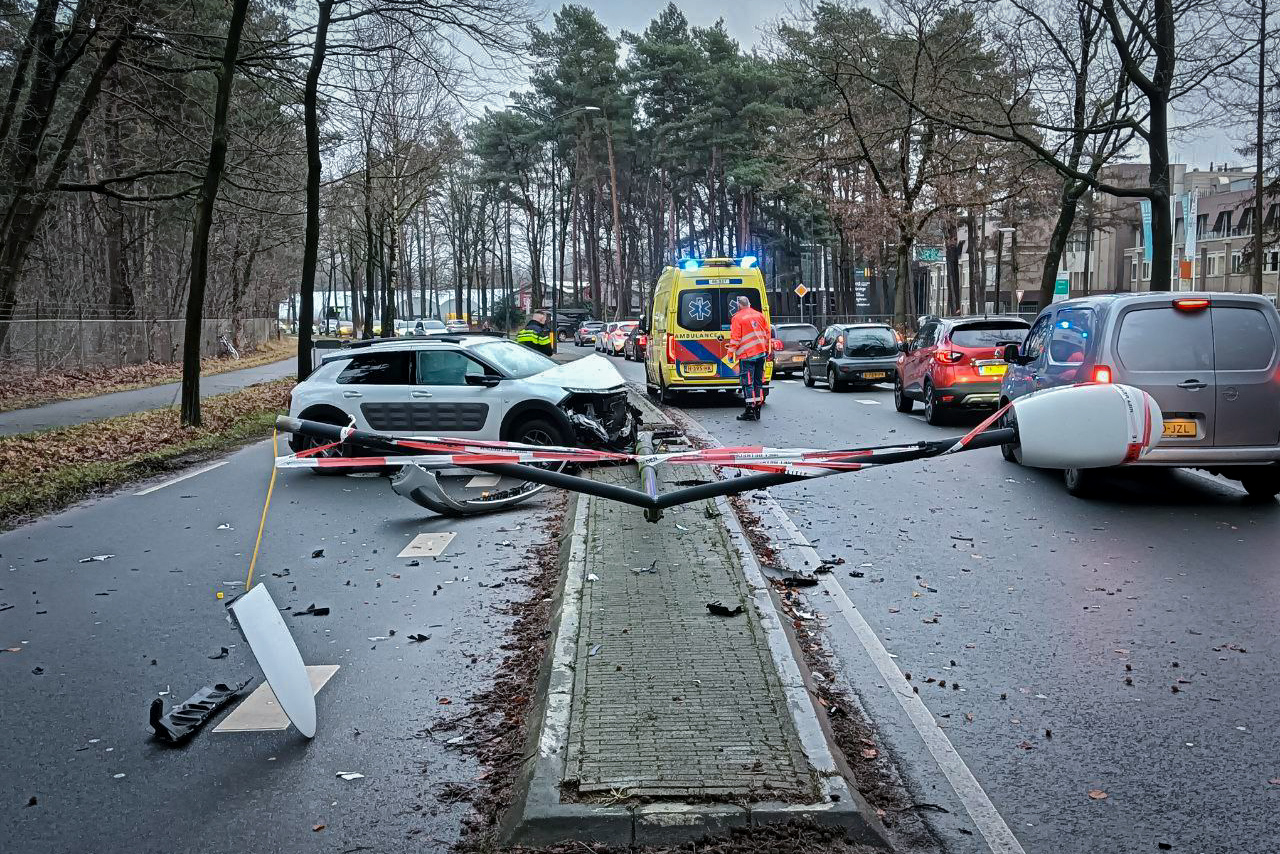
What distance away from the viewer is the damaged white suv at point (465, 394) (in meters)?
13.2

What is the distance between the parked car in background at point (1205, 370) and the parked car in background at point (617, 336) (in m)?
41.7

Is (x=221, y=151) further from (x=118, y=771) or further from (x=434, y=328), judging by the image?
(x=434, y=328)

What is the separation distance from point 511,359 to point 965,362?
756 cm

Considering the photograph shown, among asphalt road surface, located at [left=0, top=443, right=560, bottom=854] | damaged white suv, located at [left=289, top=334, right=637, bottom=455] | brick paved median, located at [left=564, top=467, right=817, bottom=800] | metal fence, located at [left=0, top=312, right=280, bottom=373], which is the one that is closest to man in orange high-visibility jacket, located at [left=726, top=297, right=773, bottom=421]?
damaged white suv, located at [left=289, top=334, right=637, bottom=455]

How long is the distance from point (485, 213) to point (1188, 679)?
9080 centimetres

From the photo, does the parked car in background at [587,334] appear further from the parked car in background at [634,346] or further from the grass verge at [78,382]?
the grass verge at [78,382]

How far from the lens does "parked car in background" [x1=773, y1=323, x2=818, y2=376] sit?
105 ft

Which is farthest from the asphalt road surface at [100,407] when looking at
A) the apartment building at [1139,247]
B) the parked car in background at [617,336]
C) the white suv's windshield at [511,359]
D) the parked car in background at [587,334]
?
the apartment building at [1139,247]

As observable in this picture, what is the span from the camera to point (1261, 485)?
1033 centimetres

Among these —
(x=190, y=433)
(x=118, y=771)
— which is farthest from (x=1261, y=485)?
(x=190, y=433)

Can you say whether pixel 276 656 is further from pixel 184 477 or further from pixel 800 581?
pixel 184 477

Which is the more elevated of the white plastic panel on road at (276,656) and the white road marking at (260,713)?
the white plastic panel on road at (276,656)

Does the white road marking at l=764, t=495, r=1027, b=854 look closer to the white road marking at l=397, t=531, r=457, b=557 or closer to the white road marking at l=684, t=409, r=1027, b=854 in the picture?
the white road marking at l=684, t=409, r=1027, b=854

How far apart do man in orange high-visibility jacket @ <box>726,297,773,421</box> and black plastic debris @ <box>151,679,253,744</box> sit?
548 inches
